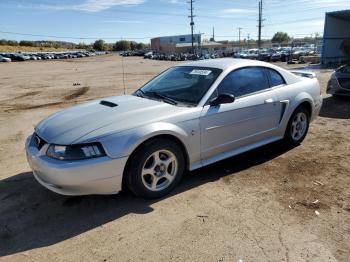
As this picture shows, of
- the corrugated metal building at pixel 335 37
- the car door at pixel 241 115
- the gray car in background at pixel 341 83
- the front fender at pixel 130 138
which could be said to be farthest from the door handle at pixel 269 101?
the corrugated metal building at pixel 335 37

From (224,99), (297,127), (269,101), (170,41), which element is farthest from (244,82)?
(170,41)

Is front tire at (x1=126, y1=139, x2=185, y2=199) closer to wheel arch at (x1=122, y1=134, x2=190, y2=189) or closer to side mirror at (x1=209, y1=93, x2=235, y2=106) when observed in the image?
wheel arch at (x1=122, y1=134, x2=190, y2=189)

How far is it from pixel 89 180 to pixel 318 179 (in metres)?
2.97

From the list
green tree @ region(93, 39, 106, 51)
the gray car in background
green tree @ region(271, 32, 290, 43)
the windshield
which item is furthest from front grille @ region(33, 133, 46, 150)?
green tree @ region(93, 39, 106, 51)

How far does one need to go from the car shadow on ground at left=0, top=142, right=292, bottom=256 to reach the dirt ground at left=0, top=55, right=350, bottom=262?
0.01 meters

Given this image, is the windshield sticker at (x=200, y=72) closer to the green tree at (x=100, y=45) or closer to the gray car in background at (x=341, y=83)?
the gray car in background at (x=341, y=83)

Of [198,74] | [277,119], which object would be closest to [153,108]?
[198,74]

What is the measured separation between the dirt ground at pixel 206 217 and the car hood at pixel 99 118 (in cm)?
85

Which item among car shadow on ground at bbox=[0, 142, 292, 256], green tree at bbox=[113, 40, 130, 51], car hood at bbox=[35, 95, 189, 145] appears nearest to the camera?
car shadow on ground at bbox=[0, 142, 292, 256]

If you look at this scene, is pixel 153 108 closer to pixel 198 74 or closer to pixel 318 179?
pixel 198 74

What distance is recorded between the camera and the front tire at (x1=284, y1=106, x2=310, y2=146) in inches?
214

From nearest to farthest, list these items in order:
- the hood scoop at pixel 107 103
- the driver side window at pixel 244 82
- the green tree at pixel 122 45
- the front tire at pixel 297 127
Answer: the hood scoop at pixel 107 103 < the driver side window at pixel 244 82 < the front tire at pixel 297 127 < the green tree at pixel 122 45

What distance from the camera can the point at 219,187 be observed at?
4242 millimetres

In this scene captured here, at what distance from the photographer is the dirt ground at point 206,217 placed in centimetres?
301
